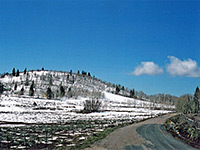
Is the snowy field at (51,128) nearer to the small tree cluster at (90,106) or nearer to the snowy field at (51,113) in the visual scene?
the snowy field at (51,113)

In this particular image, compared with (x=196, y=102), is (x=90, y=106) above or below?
below

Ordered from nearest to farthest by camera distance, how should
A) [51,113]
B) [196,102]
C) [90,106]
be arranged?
[51,113]
[90,106]
[196,102]

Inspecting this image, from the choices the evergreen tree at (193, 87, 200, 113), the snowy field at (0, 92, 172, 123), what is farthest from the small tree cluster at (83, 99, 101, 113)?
the evergreen tree at (193, 87, 200, 113)

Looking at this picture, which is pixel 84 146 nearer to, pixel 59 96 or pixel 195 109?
pixel 195 109

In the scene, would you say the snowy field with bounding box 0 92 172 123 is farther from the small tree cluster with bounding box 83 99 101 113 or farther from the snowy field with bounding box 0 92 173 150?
the small tree cluster with bounding box 83 99 101 113

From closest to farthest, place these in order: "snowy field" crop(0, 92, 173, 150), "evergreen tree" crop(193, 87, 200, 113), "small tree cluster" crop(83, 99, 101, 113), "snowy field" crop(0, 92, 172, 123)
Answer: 1. "snowy field" crop(0, 92, 173, 150)
2. "snowy field" crop(0, 92, 172, 123)
3. "small tree cluster" crop(83, 99, 101, 113)
4. "evergreen tree" crop(193, 87, 200, 113)

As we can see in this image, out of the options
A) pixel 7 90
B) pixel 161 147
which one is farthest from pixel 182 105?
pixel 7 90

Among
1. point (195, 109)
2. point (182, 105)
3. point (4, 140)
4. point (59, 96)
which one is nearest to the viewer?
point (4, 140)

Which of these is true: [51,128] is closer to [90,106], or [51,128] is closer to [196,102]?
[90,106]

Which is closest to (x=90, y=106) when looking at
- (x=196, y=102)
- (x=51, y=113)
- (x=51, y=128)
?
(x=51, y=113)

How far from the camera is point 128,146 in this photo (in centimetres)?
1817

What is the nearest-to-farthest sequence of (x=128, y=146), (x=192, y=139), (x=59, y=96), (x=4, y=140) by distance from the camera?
(x=128, y=146) < (x=4, y=140) < (x=192, y=139) < (x=59, y=96)

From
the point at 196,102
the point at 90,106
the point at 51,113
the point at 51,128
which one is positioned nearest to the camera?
the point at 51,128

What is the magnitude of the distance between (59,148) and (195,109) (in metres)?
102
